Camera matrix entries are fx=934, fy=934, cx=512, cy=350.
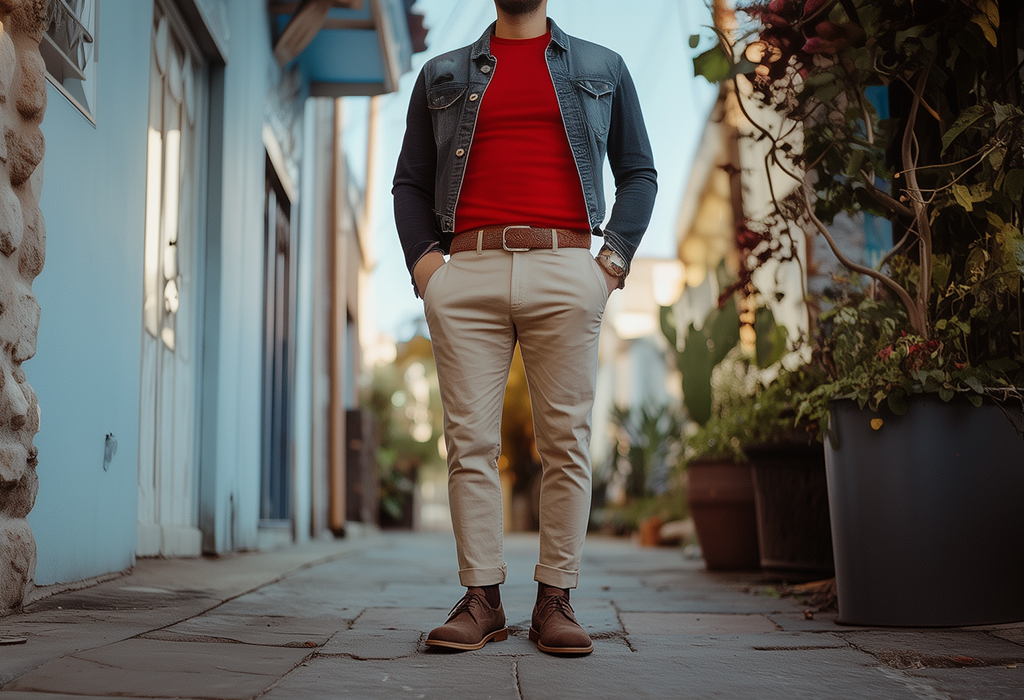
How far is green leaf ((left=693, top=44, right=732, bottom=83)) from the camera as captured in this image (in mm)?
2705

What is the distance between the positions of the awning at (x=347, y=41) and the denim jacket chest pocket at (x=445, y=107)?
10.7ft

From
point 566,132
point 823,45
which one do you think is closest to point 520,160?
point 566,132

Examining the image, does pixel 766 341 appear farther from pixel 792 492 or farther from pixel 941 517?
pixel 941 517

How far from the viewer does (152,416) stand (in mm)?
3402

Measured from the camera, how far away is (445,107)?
205 centimetres

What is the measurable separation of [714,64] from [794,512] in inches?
59.7

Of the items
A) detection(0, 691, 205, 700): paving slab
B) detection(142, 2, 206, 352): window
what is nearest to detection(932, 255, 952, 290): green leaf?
detection(0, 691, 205, 700): paving slab

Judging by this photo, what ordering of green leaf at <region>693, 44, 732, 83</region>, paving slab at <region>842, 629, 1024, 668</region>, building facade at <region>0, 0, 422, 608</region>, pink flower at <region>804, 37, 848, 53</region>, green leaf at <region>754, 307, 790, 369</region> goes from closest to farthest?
paving slab at <region>842, 629, 1024, 668</region> → building facade at <region>0, 0, 422, 608</region> → pink flower at <region>804, 37, 848, 53</region> → green leaf at <region>693, 44, 732, 83</region> → green leaf at <region>754, 307, 790, 369</region>

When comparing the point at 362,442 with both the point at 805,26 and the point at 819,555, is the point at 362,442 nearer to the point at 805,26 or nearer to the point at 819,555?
the point at 819,555

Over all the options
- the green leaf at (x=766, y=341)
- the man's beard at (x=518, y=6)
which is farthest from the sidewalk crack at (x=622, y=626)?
the green leaf at (x=766, y=341)

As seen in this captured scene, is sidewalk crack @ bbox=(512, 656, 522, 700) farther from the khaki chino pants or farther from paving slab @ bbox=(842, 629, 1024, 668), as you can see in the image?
paving slab @ bbox=(842, 629, 1024, 668)

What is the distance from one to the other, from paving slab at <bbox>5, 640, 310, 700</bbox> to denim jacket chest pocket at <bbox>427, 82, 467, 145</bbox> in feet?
3.64

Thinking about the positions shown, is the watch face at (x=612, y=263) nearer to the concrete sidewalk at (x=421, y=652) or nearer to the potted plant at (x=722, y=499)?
the concrete sidewalk at (x=421, y=652)

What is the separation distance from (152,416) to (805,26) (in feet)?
8.32
